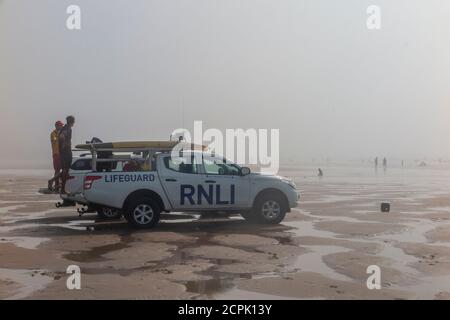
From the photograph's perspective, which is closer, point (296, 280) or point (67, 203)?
point (296, 280)

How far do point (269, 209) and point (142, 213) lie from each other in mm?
3420

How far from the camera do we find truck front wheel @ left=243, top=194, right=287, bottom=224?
46.1 ft

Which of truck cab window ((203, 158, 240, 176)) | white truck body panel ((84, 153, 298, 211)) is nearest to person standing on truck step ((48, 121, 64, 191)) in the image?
white truck body panel ((84, 153, 298, 211))

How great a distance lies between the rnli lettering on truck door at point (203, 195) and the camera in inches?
528

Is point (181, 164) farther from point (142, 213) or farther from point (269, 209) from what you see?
point (269, 209)

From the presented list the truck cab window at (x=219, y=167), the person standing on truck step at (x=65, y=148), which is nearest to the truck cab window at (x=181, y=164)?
the truck cab window at (x=219, y=167)

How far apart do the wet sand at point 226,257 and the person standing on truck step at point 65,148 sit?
1.33 metres

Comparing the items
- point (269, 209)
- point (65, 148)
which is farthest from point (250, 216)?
point (65, 148)

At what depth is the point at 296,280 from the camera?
25.9 feet

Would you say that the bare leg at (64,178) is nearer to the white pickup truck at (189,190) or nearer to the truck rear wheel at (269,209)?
the white pickup truck at (189,190)
